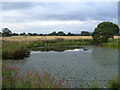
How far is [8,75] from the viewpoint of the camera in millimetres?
6660

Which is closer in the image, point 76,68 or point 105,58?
point 76,68

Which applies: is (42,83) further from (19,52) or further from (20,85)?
(19,52)

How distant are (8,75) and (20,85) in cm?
154

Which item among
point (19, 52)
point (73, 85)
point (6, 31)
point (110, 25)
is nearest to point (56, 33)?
point (6, 31)

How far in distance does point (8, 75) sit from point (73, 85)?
2.57 metres

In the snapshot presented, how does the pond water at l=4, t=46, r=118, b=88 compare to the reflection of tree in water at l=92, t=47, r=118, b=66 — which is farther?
the reflection of tree in water at l=92, t=47, r=118, b=66

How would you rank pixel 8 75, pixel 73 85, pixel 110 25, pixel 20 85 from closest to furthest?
pixel 20 85, pixel 8 75, pixel 73 85, pixel 110 25

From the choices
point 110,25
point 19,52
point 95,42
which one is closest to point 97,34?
point 95,42

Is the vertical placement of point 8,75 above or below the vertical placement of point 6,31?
below

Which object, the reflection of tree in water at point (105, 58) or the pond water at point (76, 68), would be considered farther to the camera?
the reflection of tree in water at point (105, 58)

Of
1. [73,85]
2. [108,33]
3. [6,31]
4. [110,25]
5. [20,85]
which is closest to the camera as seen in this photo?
[20,85]

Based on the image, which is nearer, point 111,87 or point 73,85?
point 111,87

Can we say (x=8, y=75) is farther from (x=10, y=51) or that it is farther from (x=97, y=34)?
(x=97, y=34)

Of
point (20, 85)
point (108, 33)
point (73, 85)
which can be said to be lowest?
point (73, 85)
